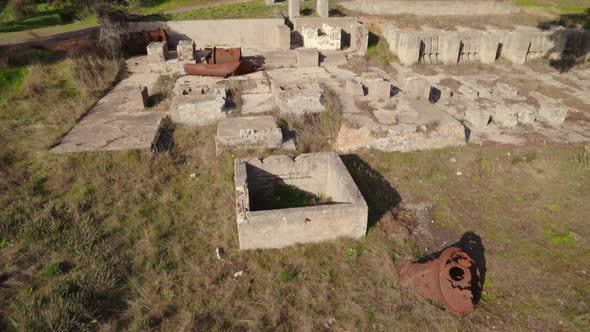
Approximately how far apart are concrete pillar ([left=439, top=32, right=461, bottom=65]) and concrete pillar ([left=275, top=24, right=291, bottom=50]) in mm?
5666

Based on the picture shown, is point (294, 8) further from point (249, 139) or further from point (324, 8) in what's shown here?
point (249, 139)

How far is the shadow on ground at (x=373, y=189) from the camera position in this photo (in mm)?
5918

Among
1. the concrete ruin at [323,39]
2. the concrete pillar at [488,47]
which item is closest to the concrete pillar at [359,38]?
the concrete ruin at [323,39]

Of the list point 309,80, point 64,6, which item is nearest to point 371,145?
point 309,80

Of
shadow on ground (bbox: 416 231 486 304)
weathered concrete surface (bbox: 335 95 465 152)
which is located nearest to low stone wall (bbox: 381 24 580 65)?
weathered concrete surface (bbox: 335 95 465 152)

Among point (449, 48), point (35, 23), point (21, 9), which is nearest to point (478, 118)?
point (449, 48)

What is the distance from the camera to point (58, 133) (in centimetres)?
796

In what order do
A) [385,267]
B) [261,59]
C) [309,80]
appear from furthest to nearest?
[261,59] → [309,80] → [385,267]

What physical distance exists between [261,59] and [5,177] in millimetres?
8531

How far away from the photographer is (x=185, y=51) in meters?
11.8

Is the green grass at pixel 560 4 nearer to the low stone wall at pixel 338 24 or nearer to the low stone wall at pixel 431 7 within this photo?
the low stone wall at pixel 431 7

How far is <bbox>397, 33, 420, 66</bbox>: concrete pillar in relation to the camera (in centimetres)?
A: 1284

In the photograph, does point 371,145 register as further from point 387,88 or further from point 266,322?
point 266,322

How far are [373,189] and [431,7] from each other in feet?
55.2
